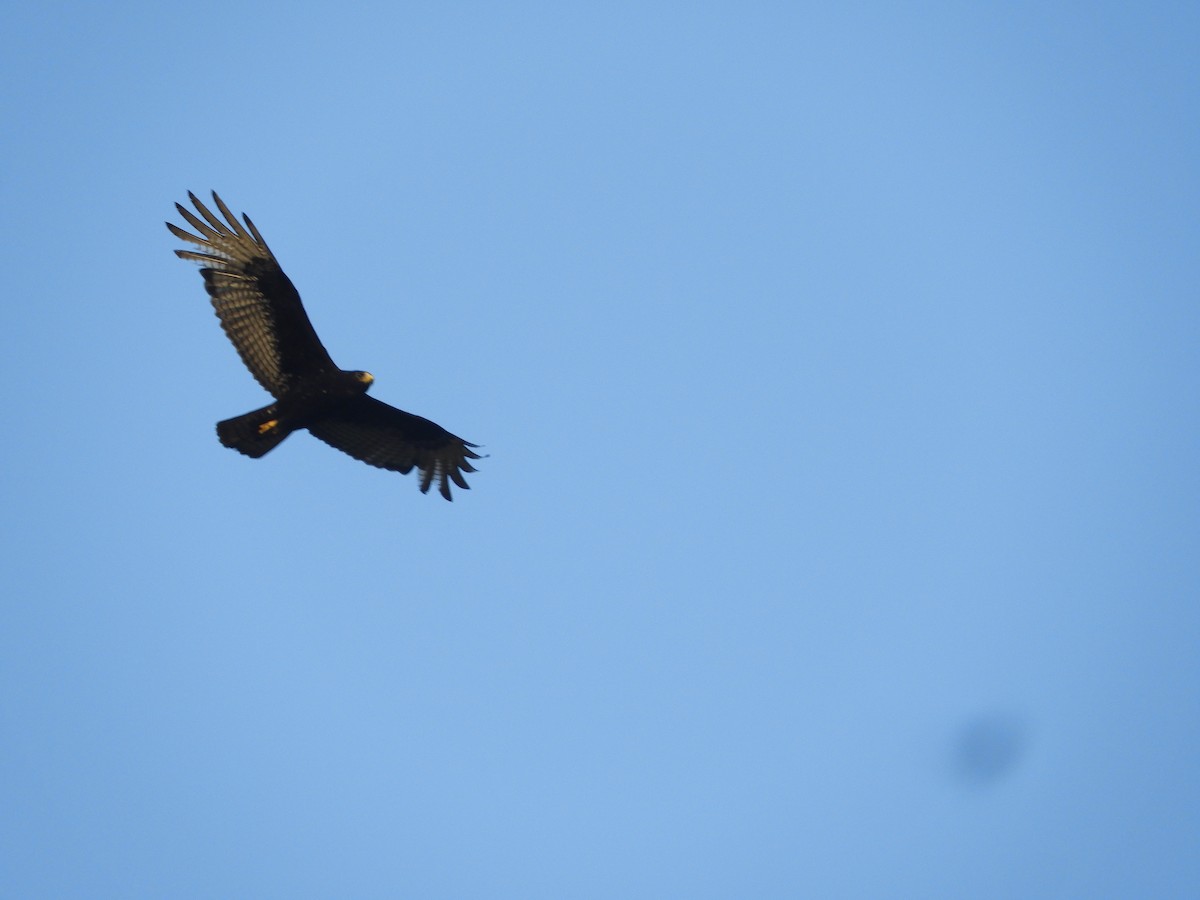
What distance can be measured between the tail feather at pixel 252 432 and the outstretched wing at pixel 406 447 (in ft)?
3.62

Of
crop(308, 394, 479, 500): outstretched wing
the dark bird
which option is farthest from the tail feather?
crop(308, 394, 479, 500): outstretched wing

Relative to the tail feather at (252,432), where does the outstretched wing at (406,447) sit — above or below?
above

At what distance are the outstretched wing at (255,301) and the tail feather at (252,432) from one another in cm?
56

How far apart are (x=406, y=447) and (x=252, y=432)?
2.18 metres

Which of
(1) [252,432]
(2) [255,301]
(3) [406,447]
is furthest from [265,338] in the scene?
(3) [406,447]

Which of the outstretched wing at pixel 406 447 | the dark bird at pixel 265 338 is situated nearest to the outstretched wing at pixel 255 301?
the dark bird at pixel 265 338

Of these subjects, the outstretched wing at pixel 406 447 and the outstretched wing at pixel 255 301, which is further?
the outstretched wing at pixel 406 447

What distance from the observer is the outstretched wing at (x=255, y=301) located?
14070 millimetres

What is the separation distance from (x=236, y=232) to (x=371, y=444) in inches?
128

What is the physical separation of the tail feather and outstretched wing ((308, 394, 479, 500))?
3.62 ft

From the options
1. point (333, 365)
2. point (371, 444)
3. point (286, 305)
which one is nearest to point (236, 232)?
point (286, 305)

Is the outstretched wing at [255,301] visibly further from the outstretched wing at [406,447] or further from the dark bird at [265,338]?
the outstretched wing at [406,447]

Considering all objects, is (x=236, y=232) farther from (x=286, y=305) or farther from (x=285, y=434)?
(x=285, y=434)

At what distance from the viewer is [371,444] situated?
50.1ft
